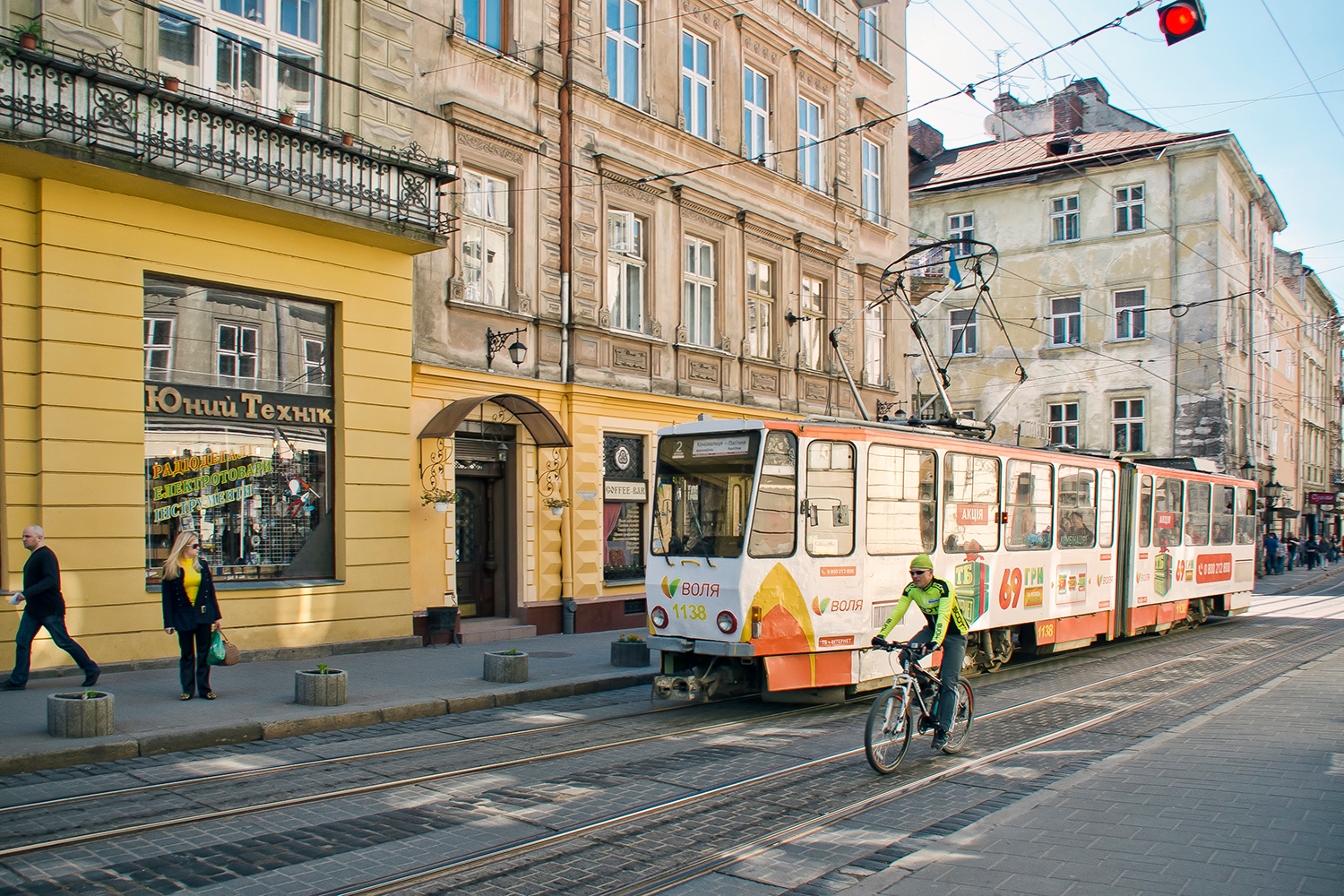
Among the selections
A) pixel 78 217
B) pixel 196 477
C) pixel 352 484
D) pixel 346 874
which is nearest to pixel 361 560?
pixel 352 484

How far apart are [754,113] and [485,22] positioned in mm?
7677

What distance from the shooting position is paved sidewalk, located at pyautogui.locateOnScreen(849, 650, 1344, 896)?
17.9ft

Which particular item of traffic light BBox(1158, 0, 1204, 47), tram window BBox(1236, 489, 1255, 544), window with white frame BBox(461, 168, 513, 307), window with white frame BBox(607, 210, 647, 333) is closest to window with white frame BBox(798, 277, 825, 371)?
window with white frame BBox(607, 210, 647, 333)

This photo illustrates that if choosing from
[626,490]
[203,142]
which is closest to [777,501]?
[203,142]

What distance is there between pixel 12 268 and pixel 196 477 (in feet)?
10.2

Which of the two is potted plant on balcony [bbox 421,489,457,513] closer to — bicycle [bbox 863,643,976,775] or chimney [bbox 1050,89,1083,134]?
bicycle [bbox 863,643,976,775]

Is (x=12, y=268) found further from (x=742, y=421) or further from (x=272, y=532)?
(x=742, y=421)

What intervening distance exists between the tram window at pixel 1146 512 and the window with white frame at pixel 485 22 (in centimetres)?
1287

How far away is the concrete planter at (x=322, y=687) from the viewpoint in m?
10.5

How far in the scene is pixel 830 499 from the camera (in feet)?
36.7

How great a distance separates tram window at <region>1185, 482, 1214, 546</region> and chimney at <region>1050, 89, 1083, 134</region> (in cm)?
2747

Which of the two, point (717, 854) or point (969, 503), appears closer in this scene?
point (717, 854)

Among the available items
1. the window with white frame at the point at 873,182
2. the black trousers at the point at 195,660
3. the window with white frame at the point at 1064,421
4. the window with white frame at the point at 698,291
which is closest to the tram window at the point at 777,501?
the black trousers at the point at 195,660

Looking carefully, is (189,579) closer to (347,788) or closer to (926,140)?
(347,788)
